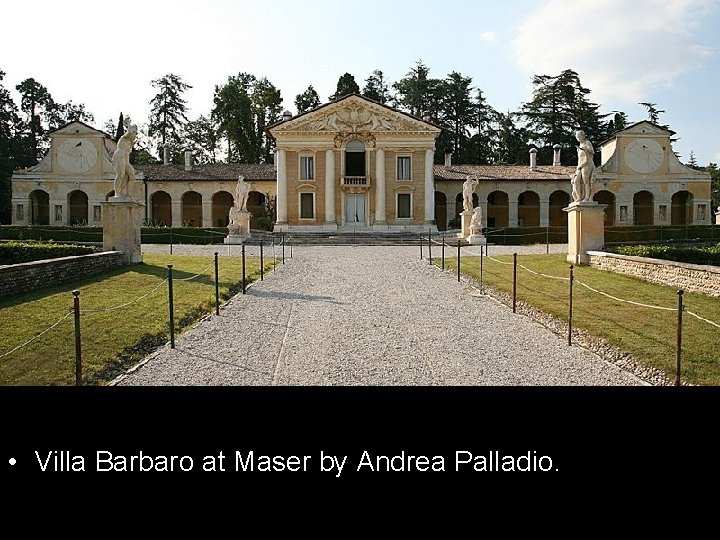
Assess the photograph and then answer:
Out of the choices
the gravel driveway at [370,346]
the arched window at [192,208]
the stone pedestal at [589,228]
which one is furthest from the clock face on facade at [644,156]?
the gravel driveway at [370,346]

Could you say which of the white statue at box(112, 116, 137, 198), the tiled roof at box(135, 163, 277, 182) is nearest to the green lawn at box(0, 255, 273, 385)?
the white statue at box(112, 116, 137, 198)

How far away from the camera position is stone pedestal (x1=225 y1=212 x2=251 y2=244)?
32.6 meters

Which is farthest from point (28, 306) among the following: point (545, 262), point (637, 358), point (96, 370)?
point (545, 262)

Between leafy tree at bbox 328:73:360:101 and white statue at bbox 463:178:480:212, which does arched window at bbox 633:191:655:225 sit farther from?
leafy tree at bbox 328:73:360:101

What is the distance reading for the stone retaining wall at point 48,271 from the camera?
11.3 metres

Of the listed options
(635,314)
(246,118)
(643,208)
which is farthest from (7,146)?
(635,314)

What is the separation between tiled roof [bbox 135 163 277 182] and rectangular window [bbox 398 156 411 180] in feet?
31.5

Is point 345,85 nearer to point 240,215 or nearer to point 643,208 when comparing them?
point 643,208

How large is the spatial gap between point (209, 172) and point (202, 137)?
22.5m

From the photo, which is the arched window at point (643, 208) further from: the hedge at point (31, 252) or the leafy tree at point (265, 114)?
the hedge at point (31, 252)

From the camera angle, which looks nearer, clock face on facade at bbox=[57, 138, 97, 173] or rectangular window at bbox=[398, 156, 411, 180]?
rectangular window at bbox=[398, 156, 411, 180]
